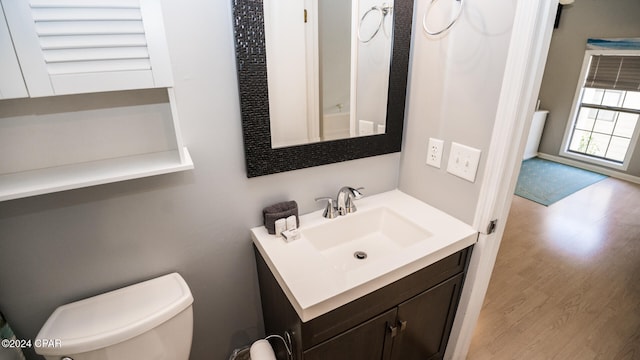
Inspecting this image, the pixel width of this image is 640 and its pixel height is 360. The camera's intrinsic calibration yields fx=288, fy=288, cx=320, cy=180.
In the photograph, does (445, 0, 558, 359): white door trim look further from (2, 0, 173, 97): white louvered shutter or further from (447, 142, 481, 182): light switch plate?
(2, 0, 173, 97): white louvered shutter

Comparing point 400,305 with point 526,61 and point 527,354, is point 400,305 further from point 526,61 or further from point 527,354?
point 527,354

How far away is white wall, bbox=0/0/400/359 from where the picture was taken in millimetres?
931

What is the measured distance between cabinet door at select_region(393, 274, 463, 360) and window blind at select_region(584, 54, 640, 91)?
470 cm

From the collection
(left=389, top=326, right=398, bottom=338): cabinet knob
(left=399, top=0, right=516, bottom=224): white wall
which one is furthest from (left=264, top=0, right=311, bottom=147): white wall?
(left=389, top=326, right=398, bottom=338): cabinet knob

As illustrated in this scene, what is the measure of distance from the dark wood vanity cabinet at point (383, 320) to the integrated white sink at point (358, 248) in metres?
0.07

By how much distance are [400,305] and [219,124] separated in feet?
3.21

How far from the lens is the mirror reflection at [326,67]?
110 centimetres

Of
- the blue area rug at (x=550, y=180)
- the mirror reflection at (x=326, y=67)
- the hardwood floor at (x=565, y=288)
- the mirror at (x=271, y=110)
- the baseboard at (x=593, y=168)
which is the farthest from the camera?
the baseboard at (x=593, y=168)

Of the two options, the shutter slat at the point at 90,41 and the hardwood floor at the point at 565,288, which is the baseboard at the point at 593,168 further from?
the shutter slat at the point at 90,41

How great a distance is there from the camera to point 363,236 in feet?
4.69

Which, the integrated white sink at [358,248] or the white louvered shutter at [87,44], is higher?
the white louvered shutter at [87,44]

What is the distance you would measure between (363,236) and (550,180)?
3960 mm

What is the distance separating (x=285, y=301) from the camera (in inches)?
40.4

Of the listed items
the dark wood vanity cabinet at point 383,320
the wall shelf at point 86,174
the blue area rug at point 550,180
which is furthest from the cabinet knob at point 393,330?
the blue area rug at point 550,180
